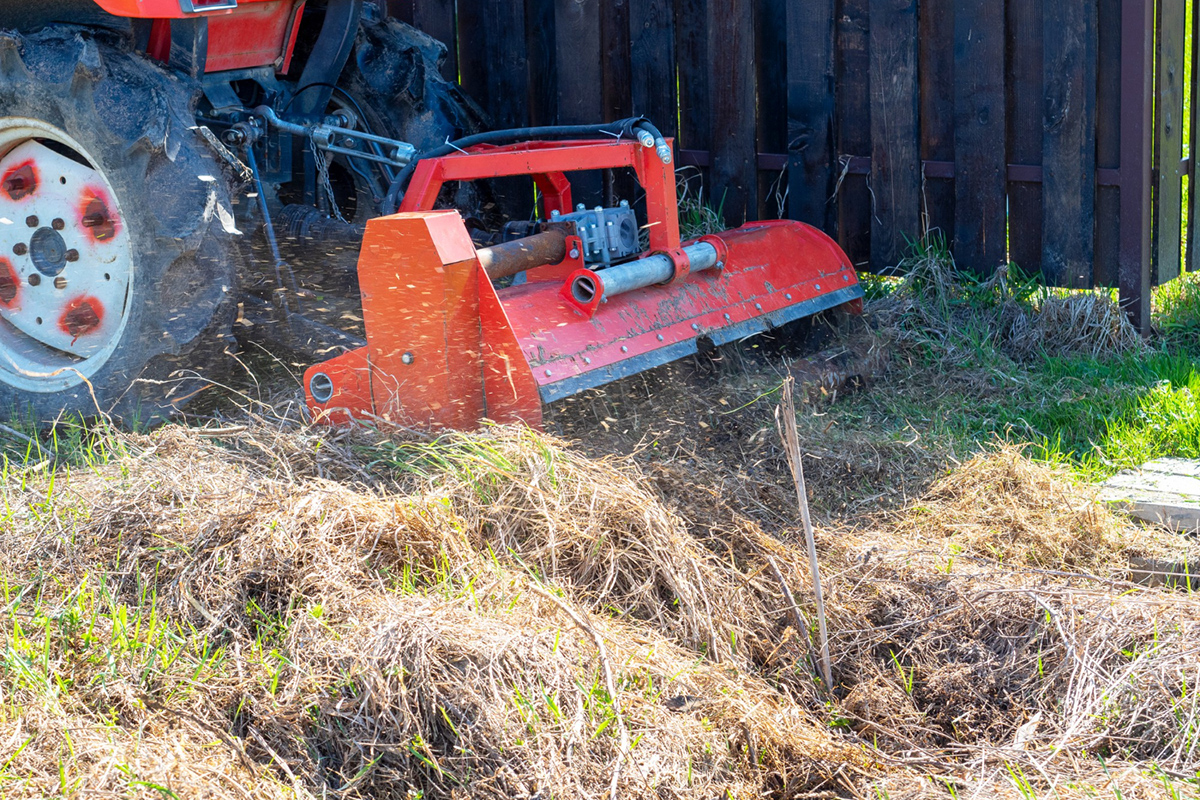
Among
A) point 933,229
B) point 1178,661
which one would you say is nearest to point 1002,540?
point 1178,661

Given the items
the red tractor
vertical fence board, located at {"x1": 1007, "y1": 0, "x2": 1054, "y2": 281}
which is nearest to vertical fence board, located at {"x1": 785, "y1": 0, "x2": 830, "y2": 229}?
vertical fence board, located at {"x1": 1007, "y1": 0, "x2": 1054, "y2": 281}

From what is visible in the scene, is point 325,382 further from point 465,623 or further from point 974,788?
point 974,788

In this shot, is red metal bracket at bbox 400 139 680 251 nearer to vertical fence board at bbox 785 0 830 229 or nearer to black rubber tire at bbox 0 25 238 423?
black rubber tire at bbox 0 25 238 423

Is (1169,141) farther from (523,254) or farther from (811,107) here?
(523,254)

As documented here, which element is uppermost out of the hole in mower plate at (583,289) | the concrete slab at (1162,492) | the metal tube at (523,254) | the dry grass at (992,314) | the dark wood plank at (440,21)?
the dark wood plank at (440,21)

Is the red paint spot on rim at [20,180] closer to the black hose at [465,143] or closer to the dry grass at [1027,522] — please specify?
the black hose at [465,143]

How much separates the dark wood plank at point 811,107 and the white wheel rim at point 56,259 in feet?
9.73

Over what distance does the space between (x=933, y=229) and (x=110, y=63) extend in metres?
3.36

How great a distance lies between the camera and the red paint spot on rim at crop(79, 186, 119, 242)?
3.91 meters

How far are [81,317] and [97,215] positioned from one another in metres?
0.36

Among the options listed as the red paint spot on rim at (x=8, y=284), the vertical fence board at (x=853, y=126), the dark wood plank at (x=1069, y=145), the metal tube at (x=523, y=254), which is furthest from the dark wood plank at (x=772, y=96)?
the red paint spot on rim at (x=8, y=284)

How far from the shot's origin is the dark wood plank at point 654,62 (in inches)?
225

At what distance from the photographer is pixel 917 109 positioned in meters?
5.20

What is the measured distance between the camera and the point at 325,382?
3.63 meters
